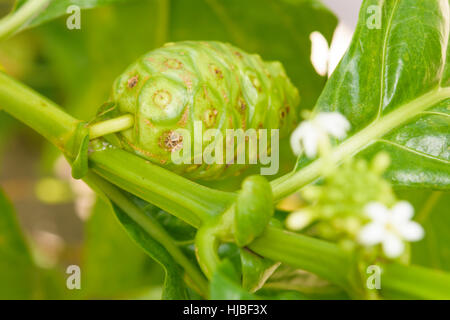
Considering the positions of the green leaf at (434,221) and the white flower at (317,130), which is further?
the green leaf at (434,221)

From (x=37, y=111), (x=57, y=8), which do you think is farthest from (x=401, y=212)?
(x=57, y=8)

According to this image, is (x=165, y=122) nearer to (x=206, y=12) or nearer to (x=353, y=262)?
(x=353, y=262)

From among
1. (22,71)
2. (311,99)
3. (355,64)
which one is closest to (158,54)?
(355,64)

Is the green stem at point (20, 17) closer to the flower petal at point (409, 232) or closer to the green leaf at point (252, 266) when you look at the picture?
the green leaf at point (252, 266)

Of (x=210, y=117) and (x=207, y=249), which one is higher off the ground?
(x=210, y=117)

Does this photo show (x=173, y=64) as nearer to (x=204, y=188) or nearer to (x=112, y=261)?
(x=204, y=188)

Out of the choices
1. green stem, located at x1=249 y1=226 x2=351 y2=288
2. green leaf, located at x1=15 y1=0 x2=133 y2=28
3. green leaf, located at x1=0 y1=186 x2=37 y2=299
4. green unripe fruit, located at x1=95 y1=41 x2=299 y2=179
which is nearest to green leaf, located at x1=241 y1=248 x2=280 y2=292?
green stem, located at x1=249 y1=226 x2=351 y2=288

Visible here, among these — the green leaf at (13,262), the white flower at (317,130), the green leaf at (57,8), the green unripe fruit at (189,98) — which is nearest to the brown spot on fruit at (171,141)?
the green unripe fruit at (189,98)
